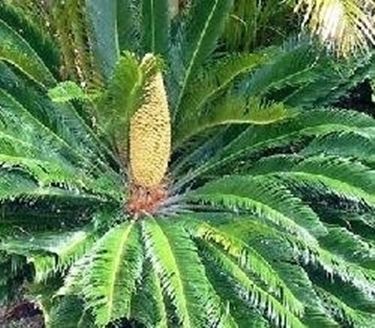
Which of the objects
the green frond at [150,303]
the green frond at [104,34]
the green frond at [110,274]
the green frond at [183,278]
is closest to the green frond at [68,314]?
the green frond at [110,274]

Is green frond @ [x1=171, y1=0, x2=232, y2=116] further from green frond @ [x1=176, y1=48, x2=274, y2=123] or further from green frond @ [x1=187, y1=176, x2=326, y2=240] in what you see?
green frond @ [x1=187, y1=176, x2=326, y2=240]

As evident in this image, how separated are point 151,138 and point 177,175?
0.46 metres

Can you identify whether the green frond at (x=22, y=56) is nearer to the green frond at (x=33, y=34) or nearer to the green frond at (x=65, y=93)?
the green frond at (x=33, y=34)

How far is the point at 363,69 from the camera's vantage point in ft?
16.6

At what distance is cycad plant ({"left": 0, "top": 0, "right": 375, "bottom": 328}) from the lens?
14.1 ft

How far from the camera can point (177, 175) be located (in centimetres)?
510

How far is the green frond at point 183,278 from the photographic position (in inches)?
163

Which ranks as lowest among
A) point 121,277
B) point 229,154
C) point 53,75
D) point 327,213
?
point 121,277

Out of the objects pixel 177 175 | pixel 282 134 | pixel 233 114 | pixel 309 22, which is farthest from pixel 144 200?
pixel 309 22

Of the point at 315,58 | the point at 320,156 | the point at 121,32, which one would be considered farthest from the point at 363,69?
the point at 121,32

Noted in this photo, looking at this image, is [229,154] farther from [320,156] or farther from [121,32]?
[121,32]

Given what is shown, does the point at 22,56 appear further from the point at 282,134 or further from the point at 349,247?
the point at 349,247

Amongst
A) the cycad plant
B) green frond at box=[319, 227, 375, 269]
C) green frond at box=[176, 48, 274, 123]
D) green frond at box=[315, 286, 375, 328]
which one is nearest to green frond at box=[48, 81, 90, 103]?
the cycad plant

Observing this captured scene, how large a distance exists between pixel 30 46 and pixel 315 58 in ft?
5.18
